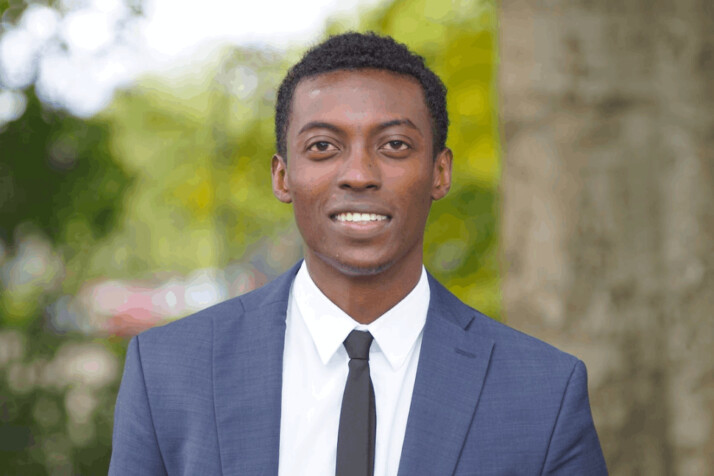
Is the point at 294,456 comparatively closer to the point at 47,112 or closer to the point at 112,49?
the point at 47,112

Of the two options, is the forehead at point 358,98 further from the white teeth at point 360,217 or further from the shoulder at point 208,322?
the shoulder at point 208,322

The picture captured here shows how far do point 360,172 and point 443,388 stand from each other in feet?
2.58

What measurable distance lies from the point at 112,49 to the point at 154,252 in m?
6.62

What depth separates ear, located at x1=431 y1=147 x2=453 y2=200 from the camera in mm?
3039

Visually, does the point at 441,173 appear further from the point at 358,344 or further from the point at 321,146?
the point at 358,344

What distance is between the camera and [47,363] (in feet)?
27.3

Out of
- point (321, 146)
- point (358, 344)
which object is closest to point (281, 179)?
point (321, 146)

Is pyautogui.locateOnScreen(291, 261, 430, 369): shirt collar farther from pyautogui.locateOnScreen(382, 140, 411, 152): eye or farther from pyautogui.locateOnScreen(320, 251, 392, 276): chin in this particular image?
pyautogui.locateOnScreen(382, 140, 411, 152): eye


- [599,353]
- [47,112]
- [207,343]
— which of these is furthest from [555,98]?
[47,112]

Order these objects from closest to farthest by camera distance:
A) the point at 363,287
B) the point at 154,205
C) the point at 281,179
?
the point at 363,287 < the point at 281,179 < the point at 154,205

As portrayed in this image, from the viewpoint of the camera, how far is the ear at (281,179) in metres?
3.02

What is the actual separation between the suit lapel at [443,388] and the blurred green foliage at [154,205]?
648 centimetres

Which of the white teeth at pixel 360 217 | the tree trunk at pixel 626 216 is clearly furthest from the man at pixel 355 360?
the tree trunk at pixel 626 216

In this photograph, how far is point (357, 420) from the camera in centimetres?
264
